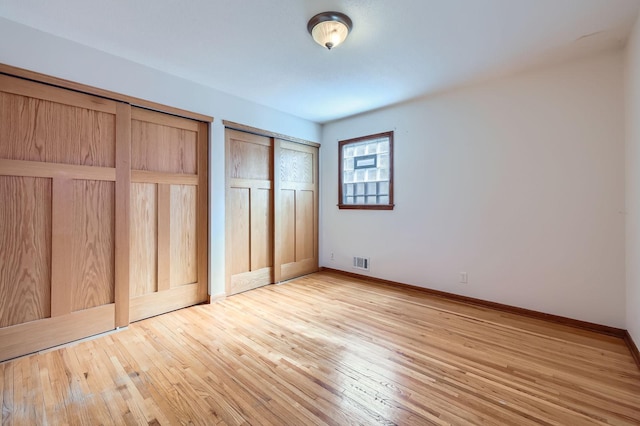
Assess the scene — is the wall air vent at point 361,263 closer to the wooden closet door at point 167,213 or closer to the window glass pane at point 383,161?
the window glass pane at point 383,161

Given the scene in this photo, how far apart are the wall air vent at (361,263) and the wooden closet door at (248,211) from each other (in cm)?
133

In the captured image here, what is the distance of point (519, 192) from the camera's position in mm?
3020

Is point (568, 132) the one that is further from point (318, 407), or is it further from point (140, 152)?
point (140, 152)

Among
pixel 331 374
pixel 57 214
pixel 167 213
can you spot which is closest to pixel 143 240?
pixel 167 213

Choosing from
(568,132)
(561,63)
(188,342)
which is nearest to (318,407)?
(188,342)

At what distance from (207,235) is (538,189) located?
3692 mm

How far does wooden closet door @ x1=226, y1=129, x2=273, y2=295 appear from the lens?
3648mm

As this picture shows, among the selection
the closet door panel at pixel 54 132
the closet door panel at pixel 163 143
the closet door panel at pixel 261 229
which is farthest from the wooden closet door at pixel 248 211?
the closet door panel at pixel 54 132

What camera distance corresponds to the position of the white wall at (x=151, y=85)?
2188 millimetres

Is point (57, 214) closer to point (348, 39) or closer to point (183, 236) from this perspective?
point (183, 236)

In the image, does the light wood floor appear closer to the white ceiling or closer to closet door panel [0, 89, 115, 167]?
closet door panel [0, 89, 115, 167]

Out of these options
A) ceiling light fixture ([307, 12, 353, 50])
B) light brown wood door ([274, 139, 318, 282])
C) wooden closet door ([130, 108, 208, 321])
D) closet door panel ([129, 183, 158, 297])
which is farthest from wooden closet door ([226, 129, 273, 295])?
ceiling light fixture ([307, 12, 353, 50])

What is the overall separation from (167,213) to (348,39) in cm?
251

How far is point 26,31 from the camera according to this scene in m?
2.18
